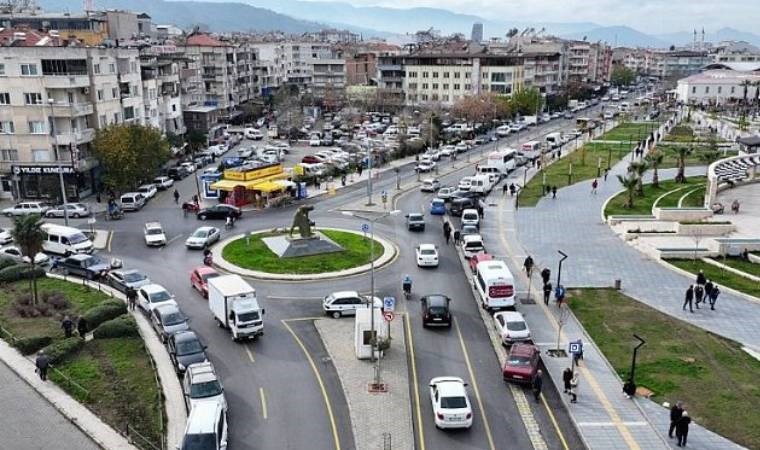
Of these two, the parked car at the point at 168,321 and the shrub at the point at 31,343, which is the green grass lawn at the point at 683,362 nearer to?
the parked car at the point at 168,321

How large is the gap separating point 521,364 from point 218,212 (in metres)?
33.0

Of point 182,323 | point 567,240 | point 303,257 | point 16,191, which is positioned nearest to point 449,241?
point 567,240

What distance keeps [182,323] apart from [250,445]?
32.4 ft

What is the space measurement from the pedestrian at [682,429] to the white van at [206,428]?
14328mm

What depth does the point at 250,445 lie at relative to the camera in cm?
2130

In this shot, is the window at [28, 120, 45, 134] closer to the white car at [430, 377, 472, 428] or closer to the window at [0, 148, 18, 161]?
the window at [0, 148, 18, 161]

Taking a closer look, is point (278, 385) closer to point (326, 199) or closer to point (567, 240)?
point (567, 240)

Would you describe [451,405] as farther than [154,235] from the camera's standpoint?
No

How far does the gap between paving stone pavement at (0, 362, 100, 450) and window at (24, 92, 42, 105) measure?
37.9 meters

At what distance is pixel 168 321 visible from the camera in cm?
2958

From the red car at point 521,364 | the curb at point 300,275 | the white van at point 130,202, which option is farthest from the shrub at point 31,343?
the white van at point 130,202

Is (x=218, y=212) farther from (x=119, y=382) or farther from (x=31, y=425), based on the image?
(x=31, y=425)

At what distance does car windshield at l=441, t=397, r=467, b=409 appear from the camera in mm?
22391

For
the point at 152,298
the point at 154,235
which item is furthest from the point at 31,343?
the point at 154,235
